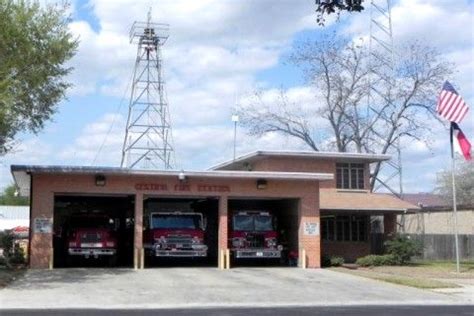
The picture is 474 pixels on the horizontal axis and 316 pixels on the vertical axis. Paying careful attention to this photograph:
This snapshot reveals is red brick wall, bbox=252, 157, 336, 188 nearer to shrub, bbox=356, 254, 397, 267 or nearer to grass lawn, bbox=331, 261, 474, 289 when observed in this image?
shrub, bbox=356, 254, 397, 267

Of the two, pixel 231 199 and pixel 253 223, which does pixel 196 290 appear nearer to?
pixel 253 223

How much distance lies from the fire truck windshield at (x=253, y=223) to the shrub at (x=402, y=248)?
6.21m

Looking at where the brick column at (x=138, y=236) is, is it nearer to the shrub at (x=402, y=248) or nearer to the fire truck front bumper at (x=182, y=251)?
the fire truck front bumper at (x=182, y=251)

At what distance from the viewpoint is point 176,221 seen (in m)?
30.4

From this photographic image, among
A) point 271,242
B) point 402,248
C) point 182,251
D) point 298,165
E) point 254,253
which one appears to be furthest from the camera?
point 298,165

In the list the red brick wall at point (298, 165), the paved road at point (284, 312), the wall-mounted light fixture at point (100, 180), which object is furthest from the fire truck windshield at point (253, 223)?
the paved road at point (284, 312)

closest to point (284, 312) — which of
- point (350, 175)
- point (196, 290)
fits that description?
point (196, 290)

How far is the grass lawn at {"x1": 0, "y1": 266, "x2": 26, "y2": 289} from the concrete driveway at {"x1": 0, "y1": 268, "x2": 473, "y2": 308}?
1.05 feet

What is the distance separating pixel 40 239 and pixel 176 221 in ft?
18.2

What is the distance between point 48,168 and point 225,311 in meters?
13.1

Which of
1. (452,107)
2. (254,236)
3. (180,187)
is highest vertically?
(452,107)

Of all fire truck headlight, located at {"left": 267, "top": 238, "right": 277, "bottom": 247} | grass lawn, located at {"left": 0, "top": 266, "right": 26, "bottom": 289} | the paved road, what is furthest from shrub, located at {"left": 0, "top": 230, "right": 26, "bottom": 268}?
the paved road

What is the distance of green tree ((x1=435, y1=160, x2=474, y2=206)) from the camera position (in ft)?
214

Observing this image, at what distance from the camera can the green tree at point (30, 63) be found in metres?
22.8
